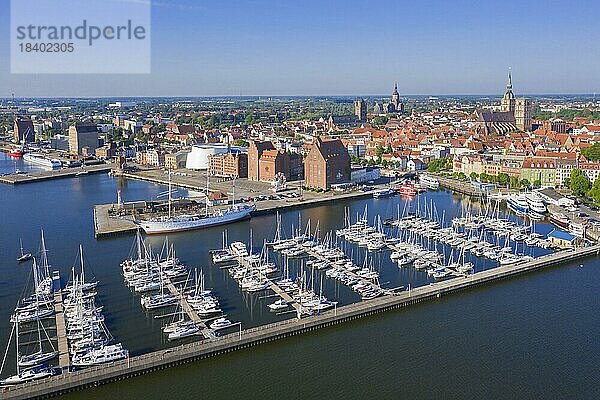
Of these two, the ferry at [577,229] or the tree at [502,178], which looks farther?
the tree at [502,178]

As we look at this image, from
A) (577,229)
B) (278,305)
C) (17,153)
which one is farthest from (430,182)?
(17,153)

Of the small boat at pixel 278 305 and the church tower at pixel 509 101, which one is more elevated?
the church tower at pixel 509 101

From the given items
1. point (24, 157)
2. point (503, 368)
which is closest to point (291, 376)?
point (503, 368)

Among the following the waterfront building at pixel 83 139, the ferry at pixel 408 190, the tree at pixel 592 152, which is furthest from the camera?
the waterfront building at pixel 83 139

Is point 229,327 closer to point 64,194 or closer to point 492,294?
point 492,294

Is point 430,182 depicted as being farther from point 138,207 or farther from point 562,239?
point 138,207

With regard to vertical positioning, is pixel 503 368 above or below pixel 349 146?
below

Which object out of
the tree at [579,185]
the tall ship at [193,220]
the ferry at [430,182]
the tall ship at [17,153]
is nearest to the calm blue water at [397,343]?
the tall ship at [193,220]

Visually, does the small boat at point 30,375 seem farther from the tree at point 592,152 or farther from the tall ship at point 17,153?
the tall ship at point 17,153
